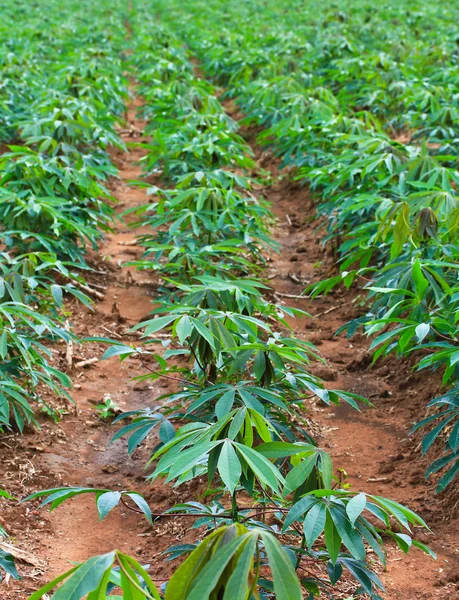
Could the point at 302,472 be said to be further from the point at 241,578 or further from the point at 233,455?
the point at 241,578

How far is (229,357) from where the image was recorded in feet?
7.66

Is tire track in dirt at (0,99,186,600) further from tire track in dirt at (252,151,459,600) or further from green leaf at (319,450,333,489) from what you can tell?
green leaf at (319,450,333,489)

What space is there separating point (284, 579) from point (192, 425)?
641mm

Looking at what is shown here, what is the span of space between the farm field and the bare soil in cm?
1

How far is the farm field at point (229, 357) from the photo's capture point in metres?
1.60

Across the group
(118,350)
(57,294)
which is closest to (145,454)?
(57,294)

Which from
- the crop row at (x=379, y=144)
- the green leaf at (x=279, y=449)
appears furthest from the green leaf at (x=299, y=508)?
the crop row at (x=379, y=144)

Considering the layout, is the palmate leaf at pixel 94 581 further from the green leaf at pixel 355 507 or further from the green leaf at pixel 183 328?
the green leaf at pixel 183 328

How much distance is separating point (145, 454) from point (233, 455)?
1.59 meters

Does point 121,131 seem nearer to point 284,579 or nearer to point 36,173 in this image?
point 36,173

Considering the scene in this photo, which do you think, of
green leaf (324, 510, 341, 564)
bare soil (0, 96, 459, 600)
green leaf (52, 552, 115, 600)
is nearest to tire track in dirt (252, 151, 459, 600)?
bare soil (0, 96, 459, 600)

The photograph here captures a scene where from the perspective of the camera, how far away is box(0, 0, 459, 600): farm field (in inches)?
62.9

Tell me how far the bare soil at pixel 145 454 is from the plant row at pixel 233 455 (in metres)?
0.12

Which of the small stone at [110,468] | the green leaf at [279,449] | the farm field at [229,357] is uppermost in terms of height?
the green leaf at [279,449]
